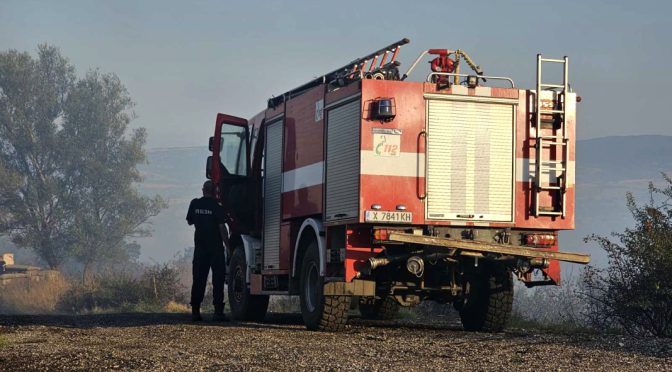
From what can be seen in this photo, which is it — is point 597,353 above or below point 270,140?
below

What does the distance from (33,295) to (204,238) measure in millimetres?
20569

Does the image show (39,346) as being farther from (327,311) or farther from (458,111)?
(458,111)

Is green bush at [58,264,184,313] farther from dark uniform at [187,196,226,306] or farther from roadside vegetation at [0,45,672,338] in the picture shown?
roadside vegetation at [0,45,672,338]

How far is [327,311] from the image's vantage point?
45.1ft

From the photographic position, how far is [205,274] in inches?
655

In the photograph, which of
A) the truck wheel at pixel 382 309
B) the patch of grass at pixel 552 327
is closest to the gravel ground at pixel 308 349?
the patch of grass at pixel 552 327

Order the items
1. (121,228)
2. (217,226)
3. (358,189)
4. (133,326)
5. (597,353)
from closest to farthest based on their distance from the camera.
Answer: (597,353), (358,189), (133,326), (217,226), (121,228)

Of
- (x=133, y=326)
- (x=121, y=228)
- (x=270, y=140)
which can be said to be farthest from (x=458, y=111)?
A: (x=121, y=228)

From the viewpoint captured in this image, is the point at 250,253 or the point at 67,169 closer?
the point at 250,253

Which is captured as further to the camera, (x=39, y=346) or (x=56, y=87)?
(x=56, y=87)

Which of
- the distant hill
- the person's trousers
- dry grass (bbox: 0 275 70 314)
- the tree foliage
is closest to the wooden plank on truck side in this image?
the person's trousers

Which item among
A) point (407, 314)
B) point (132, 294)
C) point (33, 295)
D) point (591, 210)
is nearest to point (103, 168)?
point (33, 295)

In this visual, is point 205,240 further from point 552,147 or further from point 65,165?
point 65,165

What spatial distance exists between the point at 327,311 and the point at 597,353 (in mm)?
3830
